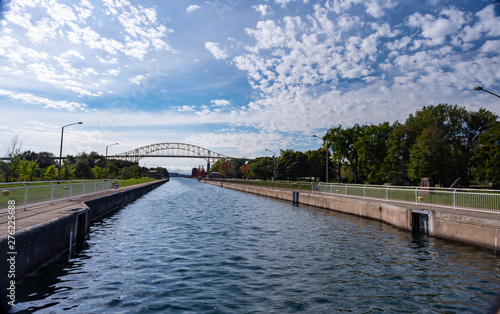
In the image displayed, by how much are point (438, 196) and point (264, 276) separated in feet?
52.9

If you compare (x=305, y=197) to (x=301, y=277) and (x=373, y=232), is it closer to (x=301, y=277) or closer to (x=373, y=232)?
(x=373, y=232)

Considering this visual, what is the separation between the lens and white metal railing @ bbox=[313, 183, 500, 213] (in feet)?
53.2

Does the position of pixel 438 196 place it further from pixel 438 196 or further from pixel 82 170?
pixel 82 170

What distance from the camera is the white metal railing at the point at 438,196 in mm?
16216

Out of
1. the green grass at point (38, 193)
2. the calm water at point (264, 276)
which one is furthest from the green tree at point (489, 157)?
the green grass at point (38, 193)

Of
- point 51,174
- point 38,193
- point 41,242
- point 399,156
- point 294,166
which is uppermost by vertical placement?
point 399,156

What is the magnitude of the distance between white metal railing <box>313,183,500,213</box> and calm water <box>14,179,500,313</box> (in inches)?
137

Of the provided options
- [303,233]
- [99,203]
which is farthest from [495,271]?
[99,203]

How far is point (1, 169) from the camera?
4853 cm

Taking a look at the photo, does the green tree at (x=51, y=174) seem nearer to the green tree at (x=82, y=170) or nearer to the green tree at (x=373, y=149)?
the green tree at (x=82, y=170)

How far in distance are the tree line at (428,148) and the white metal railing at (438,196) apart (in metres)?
12.8

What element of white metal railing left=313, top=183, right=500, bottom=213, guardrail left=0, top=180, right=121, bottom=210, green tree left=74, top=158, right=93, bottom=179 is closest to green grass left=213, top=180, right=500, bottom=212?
white metal railing left=313, top=183, right=500, bottom=213

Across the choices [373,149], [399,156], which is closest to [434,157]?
[399,156]

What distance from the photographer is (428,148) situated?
47.9 metres
